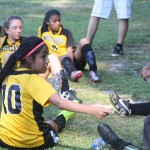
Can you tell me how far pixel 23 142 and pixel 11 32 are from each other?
2140mm

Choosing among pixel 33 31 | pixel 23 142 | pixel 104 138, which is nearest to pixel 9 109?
pixel 23 142

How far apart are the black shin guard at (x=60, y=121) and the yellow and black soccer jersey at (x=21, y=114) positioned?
1.53 ft

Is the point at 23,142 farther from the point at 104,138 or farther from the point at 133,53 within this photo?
the point at 133,53

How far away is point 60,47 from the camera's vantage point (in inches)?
247

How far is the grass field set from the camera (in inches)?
165

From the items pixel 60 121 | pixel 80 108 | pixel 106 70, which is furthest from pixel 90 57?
pixel 80 108

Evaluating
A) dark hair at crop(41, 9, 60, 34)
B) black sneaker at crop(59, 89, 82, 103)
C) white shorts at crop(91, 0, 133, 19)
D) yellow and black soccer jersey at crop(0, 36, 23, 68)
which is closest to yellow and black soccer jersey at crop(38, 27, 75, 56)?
dark hair at crop(41, 9, 60, 34)

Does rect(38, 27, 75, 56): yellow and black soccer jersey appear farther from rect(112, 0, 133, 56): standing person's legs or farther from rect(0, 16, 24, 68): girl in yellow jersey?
rect(112, 0, 133, 56): standing person's legs

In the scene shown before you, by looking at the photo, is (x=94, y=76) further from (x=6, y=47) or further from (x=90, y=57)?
(x=6, y=47)

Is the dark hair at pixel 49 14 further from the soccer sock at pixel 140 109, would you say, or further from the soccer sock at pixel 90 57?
the soccer sock at pixel 140 109

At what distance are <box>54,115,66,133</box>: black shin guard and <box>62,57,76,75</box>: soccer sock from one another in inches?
60.8

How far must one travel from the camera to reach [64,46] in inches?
247

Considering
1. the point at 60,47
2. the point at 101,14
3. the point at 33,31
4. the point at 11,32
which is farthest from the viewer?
the point at 33,31

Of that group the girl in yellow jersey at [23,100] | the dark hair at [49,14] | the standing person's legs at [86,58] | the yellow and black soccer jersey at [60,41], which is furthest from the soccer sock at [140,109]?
the dark hair at [49,14]
